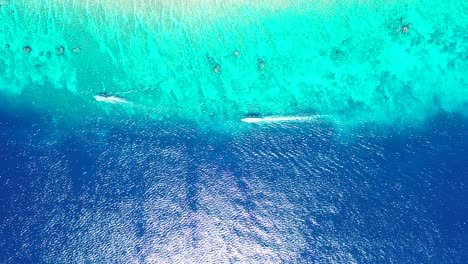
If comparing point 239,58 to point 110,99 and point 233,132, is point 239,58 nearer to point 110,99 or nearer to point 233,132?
point 233,132

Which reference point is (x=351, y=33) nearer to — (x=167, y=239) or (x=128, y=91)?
(x=128, y=91)

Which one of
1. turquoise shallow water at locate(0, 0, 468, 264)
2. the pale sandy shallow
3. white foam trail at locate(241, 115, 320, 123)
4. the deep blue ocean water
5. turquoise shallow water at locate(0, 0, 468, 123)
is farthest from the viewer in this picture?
the pale sandy shallow

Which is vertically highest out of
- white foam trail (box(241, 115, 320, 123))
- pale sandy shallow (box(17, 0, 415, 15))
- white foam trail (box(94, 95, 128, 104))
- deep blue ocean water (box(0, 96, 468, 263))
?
pale sandy shallow (box(17, 0, 415, 15))

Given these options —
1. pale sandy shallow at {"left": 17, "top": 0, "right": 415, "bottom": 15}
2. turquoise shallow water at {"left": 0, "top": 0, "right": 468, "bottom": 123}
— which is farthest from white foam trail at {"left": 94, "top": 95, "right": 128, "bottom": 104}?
pale sandy shallow at {"left": 17, "top": 0, "right": 415, "bottom": 15}

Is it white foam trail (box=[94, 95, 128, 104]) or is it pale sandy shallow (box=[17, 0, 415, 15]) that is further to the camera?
pale sandy shallow (box=[17, 0, 415, 15])

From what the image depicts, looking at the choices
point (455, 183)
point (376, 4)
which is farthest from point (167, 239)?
point (376, 4)

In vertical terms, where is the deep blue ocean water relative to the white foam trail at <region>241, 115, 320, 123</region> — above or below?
below

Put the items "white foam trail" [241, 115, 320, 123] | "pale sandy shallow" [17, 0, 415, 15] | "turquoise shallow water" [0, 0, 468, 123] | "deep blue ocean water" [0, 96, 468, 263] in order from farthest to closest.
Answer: "pale sandy shallow" [17, 0, 415, 15]
"turquoise shallow water" [0, 0, 468, 123]
"white foam trail" [241, 115, 320, 123]
"deep blue ocean water" [0, 96, 468, 263]

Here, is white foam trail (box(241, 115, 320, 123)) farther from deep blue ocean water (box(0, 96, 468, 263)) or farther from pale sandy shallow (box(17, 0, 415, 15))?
pale sandy shallow (box(17, 0, 415, 15))

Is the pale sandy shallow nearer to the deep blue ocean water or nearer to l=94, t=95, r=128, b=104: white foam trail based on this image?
l=94, t=95, r=128, b=104: white foam trail
